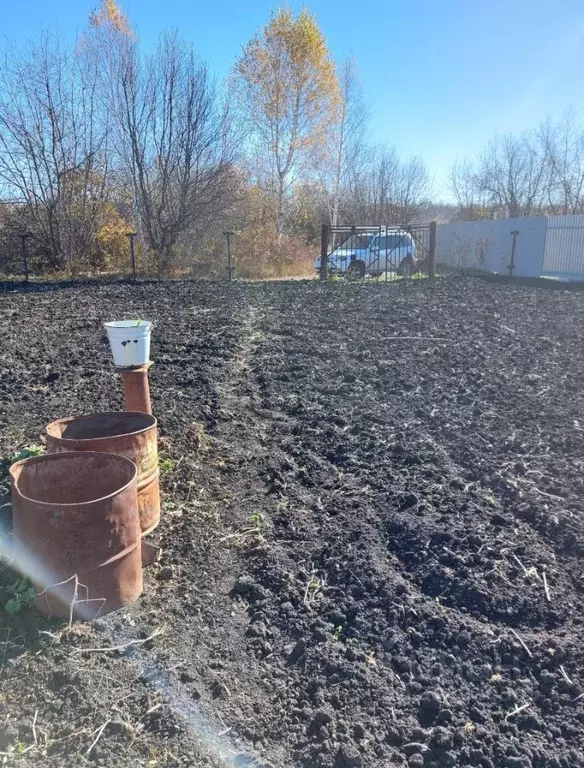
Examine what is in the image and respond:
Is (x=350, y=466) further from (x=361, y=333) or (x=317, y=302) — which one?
(x=317, y=302)

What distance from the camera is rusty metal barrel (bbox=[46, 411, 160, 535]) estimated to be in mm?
2885

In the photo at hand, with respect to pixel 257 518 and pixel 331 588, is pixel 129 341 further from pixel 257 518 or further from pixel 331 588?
pixel 331 588

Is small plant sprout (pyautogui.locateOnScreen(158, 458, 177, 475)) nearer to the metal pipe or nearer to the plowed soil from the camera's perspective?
the plowed soil

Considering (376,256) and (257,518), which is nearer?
(257,518)

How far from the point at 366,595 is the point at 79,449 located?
60.7 inches

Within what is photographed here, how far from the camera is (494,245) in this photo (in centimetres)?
2050

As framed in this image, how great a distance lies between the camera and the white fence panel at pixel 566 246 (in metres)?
17.3

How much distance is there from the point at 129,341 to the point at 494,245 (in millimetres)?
19509

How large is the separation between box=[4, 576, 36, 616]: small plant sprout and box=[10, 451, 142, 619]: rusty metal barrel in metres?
Answer: 0.05

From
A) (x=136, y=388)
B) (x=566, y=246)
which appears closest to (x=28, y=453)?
(x=136, y=388)

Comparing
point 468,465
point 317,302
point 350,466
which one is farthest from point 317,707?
point 317,302

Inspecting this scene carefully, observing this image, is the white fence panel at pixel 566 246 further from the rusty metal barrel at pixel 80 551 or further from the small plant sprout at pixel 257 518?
the rusty metal barrel at pixel 80 551

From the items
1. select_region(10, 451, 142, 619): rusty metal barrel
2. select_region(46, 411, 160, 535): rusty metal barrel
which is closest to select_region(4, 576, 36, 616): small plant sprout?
select_region(10, 451, 142, 619): rusty metal barrel

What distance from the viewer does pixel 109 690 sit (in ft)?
6.57
